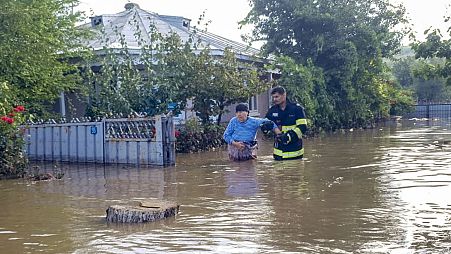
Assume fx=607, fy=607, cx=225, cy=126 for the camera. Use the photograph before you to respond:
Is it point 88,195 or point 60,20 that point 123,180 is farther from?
point 60,20

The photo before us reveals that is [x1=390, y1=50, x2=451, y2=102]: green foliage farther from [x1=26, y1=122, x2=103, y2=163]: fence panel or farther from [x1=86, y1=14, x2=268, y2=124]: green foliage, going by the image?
[x1=26, y1=122, x2=103, y2=163]: fence panel

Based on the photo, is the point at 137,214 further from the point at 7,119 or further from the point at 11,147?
the point at 11,147

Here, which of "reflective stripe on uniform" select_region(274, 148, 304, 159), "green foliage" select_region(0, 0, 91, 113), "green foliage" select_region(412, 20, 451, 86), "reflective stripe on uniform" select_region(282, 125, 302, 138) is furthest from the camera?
"green foliage" select_region(412, 20, 451, 86)

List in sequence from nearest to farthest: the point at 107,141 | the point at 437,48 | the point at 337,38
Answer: the point at 107,141 < the point at 437,48 < the point at 337,38

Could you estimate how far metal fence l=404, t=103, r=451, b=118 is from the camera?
1827 inches

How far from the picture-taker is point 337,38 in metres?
27.3

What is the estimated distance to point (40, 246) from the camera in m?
6.40

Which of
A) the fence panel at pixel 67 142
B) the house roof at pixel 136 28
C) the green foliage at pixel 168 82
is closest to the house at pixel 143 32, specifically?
the house roof at pixel 136 28

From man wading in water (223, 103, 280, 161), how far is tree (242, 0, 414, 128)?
1262 cm


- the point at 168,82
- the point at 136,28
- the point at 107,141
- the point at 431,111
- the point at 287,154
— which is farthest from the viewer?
the point at 431,111

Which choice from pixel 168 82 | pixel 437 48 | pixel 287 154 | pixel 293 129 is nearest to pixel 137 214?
pixel 293 129

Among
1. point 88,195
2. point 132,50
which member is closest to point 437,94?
point 132,50

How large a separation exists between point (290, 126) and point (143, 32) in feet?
43.0

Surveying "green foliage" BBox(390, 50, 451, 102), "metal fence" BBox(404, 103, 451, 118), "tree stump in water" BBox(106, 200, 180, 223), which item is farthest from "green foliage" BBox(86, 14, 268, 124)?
"green foliage" BBox(390, 50, 451, 102)
